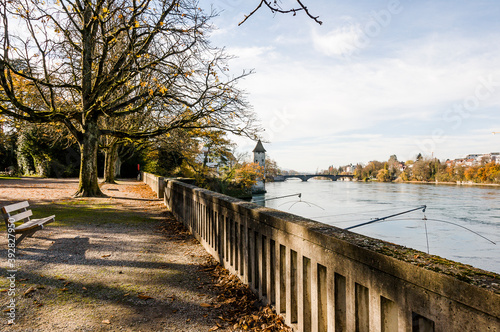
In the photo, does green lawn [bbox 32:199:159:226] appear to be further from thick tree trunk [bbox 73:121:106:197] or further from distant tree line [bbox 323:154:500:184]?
distant tree line [bbox 323:154:500:184]

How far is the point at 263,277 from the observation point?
3658 millimetres

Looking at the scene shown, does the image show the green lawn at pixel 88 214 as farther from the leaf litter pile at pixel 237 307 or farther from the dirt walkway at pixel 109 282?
the leaf litter pile at pixel 237 307

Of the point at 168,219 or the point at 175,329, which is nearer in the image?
the point at 175,329

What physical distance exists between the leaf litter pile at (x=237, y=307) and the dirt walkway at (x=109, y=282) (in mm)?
64

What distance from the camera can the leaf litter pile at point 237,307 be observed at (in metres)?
3.21

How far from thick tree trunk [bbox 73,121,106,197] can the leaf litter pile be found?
10354mm

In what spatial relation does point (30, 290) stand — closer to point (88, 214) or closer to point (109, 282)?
point (109, 282)

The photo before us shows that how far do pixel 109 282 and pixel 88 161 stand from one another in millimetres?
10411

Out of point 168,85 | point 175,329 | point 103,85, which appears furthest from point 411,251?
point 103,85

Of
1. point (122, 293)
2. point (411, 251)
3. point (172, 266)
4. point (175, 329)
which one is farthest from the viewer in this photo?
point (172, 266)

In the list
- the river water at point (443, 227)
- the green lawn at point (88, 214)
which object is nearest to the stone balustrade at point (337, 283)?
the green lawn at point (88, 214)

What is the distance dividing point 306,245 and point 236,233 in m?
1.89

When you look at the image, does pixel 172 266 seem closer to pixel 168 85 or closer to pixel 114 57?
pixel 168 85

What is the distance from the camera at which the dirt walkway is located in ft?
10.8
